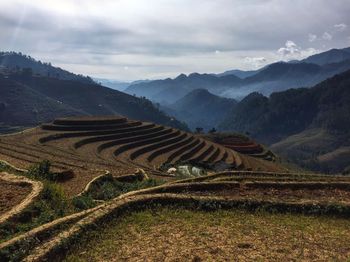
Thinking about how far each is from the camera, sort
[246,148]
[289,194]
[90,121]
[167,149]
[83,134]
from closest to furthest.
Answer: [289,194] → [167,149] → [83,134] → [90,121] → [246,148]

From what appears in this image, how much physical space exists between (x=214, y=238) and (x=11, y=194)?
11153 millimetres

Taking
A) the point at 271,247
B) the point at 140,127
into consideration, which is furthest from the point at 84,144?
the point at 271,247

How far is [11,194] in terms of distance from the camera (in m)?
22.0

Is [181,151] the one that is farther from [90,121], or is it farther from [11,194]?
[11,194]

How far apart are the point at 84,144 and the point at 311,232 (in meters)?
62.0

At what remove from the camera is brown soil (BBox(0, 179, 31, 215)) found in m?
20.3

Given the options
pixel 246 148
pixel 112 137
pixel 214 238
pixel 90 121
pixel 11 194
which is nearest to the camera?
pixel 214 238

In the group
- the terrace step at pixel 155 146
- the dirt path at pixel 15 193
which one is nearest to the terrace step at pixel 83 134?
the terrace step at pixel 155 146

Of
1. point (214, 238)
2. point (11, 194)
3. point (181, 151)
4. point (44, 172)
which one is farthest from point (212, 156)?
point (214, 238)

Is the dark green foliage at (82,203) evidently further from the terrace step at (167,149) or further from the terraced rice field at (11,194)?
the terrace step at (167,149)

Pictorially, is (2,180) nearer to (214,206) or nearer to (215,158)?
(214,206)

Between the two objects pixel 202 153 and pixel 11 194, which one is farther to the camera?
pixel 202 153

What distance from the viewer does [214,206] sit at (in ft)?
67.4

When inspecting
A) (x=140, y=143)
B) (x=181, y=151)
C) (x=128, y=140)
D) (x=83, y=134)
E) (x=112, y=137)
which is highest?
(x=83, y=134)
